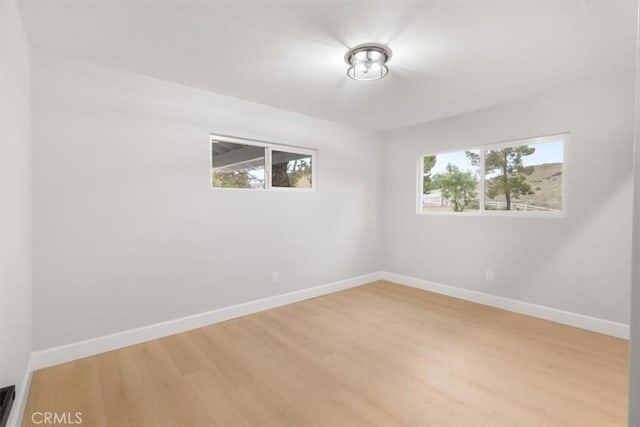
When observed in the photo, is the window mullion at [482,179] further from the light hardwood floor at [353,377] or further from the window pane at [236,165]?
the window pane at [236,165]

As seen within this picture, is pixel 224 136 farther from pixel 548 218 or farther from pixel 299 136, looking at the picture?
pixel 548 218

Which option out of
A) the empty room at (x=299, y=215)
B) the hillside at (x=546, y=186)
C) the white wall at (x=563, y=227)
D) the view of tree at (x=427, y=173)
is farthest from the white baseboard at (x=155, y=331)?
the hillside at (x=546, y=186)

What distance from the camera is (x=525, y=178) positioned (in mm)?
3375

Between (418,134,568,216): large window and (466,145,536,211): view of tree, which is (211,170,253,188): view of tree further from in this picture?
(466,145,536,211): view of tree

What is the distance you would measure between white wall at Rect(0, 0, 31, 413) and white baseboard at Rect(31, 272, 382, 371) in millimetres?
205

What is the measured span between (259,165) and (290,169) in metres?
0.44

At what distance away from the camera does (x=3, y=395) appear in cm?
141

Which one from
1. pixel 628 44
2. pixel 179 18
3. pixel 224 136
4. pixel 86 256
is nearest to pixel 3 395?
pixel 86 256

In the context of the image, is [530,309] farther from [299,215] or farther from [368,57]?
[368,57]

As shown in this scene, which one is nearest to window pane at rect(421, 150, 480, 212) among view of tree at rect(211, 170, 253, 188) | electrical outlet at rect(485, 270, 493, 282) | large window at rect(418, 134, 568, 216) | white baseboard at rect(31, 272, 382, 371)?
large window at rect(418, 134, 568, 216)

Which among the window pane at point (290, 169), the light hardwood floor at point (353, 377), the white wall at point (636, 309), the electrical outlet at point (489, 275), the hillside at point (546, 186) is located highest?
the window pane at point (290, 169)

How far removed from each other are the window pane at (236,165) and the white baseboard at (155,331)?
4.45ft

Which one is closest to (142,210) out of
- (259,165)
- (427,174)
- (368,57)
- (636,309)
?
(259,165)

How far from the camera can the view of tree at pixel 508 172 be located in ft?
11.1
